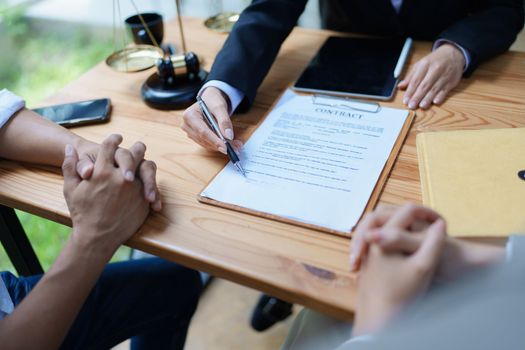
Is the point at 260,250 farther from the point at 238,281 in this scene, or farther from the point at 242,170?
the point at 242,170

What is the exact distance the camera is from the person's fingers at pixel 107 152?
70 centimetres

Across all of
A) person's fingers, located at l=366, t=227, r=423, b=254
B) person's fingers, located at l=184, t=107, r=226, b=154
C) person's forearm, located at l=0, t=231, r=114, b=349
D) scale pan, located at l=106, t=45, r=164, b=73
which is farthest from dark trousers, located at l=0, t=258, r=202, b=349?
person's fingers, located at l=366, t=227, r=423, b=254

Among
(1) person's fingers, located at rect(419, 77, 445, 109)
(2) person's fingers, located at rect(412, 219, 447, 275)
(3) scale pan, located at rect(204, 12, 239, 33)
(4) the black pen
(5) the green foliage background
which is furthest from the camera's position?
(5) the green foliage background

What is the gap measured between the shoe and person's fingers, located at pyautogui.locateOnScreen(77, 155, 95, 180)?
893 mm

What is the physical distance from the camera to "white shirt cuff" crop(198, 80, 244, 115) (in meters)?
0.90

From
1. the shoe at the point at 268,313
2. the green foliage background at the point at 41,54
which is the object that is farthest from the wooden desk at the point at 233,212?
the green foliage background at the point at 41,54

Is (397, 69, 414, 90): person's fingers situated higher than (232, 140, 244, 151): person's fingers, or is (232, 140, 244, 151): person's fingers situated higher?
(397, 69, 414, 90): person's fingers

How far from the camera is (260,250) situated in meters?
0.60

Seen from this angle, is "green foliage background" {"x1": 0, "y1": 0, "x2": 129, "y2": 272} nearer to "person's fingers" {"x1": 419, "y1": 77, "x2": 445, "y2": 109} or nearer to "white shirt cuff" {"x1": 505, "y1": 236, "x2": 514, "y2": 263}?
"person's fingers" {"x1": 419, "y1": 77, "x2": 445, "y2": 109}

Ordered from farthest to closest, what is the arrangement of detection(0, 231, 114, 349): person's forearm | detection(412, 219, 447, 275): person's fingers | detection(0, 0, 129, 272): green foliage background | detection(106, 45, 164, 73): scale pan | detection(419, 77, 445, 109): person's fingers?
A: detection(0, 0, 129, 272): green foliage background < detection(106, 45, 164, 73): scale pan < detection(419, 77, 445, 109): person's fingers < detection(0, 231, 114, 349): person's forearm < detection(412, 219, 447, 275): person's fingers

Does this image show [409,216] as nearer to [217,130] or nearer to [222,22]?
[217,130]

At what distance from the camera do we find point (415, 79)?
91 cm

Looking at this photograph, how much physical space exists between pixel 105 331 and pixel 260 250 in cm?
47

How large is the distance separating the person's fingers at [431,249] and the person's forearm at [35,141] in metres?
0.59
